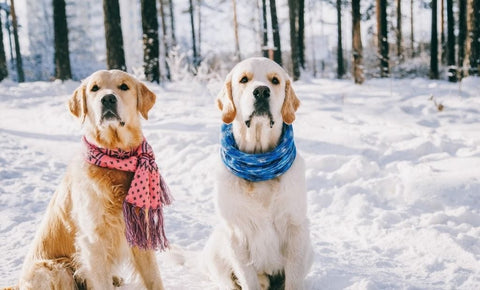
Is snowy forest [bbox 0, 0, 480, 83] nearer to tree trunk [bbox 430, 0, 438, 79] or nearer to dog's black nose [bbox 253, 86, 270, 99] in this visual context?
tree trunk [bbox 430, 0, 438, 79]

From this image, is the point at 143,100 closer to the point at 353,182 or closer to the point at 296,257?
the point at 296,257

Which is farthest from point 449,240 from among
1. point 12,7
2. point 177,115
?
point 12,7

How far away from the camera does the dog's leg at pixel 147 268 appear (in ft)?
9.35

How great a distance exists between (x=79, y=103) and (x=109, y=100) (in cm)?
33

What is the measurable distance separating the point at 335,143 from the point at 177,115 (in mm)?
3600

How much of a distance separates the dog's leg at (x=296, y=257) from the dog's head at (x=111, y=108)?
1260mm

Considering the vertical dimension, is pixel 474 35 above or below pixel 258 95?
above

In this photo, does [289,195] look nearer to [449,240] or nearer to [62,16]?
[449,240]

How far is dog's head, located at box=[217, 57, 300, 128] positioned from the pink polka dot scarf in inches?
25.0

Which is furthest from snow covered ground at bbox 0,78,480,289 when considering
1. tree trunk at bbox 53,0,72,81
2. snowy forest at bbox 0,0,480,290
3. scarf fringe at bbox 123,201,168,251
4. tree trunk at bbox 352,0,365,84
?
tree trunk at bbox 53,0,72,81

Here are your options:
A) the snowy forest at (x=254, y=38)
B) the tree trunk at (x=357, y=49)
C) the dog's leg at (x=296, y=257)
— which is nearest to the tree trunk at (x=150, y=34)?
the snowy forest at (x=254, y=38)

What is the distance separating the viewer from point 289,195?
2.67m

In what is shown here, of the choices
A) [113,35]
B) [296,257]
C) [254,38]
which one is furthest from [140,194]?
[254,38]

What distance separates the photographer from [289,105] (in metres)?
2.88
